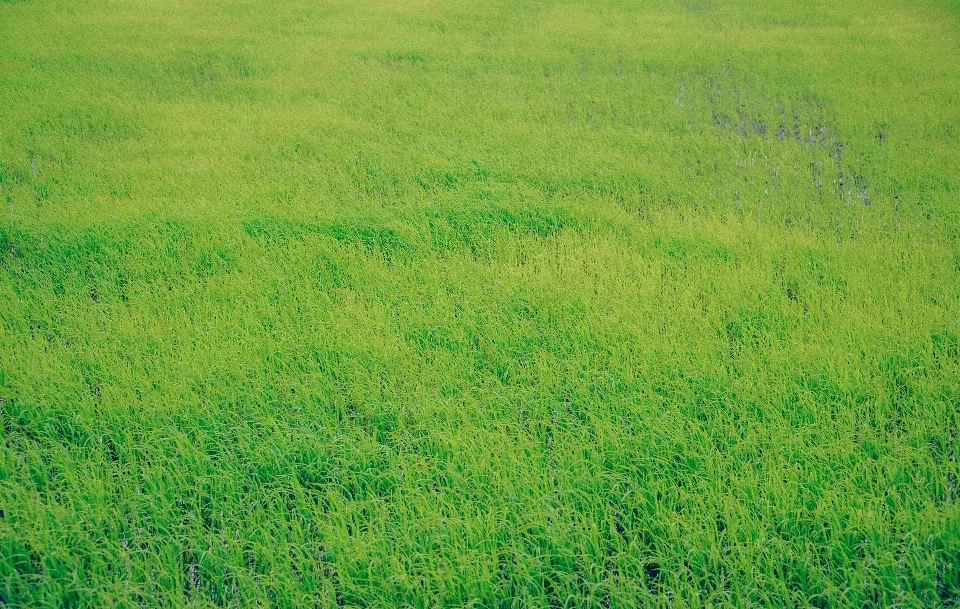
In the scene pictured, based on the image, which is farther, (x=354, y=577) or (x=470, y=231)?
(x=470, y=231)

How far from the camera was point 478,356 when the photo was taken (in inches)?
157

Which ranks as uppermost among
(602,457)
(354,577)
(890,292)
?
(890,292)

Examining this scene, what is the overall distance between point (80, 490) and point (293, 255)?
2690mm

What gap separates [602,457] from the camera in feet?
9.93

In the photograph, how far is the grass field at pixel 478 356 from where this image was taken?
254cm

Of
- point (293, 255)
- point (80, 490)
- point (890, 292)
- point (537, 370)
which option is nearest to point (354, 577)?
point (80, 490)

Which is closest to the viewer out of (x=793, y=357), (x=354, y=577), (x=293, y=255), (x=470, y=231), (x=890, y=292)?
(x=354, y=577)

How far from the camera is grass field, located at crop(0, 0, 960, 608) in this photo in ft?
8.34

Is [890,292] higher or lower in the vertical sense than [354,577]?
higher

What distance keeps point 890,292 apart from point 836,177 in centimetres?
322

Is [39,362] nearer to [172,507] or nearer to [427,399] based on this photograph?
[172,507]

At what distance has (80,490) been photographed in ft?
9.50

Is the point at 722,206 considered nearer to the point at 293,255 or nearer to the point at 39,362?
the point at 293,255

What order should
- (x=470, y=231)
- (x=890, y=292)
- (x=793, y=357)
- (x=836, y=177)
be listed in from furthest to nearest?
(x=836, y=177), (x=470, y=231), (x=890, y=292), (x=793, y=357)
